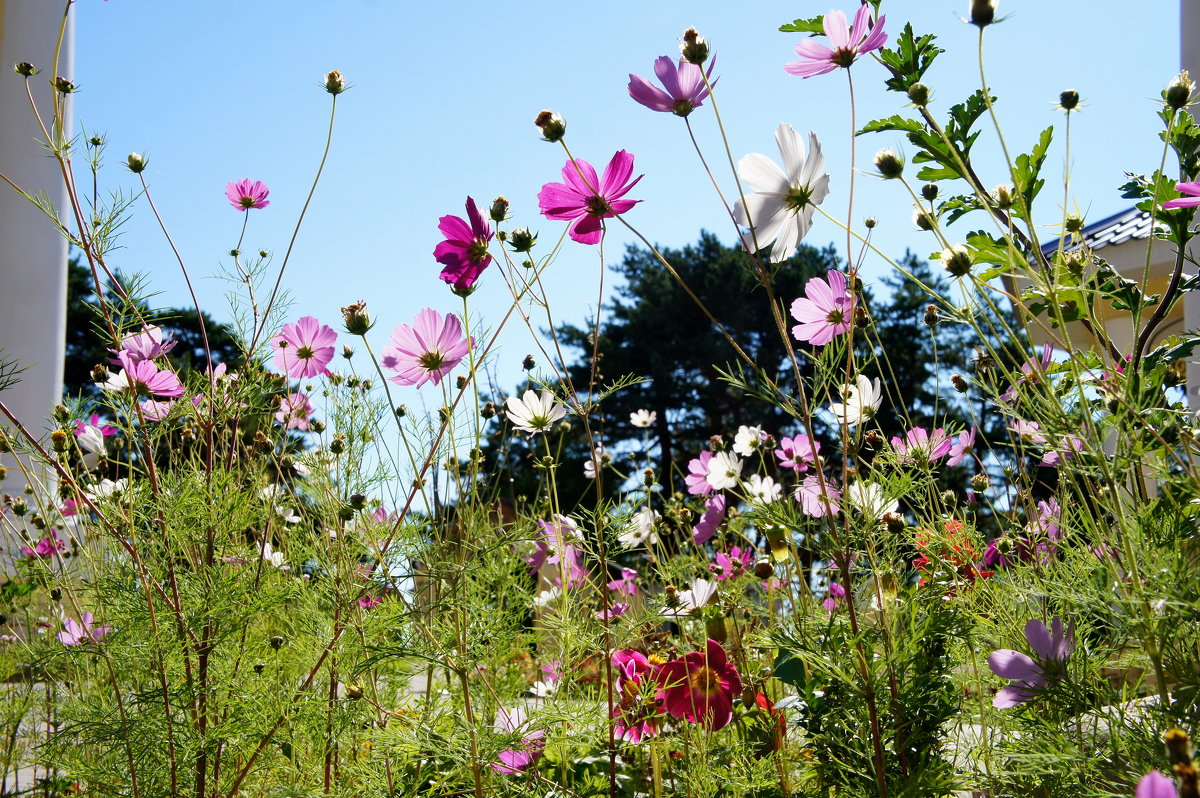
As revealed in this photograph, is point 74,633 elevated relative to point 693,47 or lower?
lower

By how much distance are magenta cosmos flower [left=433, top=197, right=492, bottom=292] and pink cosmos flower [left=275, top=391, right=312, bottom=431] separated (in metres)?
0.46

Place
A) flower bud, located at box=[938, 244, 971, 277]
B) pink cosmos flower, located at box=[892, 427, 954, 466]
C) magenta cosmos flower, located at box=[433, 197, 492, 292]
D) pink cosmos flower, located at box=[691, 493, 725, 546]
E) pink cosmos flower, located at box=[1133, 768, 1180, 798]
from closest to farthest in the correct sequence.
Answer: pink cosmos flower, located at box=[1133, 768, 1180, 798], flower bud, located at box=[938, 244, 971, 277], magenta cosmos flower, located at box=[433, 197, 492, 292], pink cosmos flower, located at box=[892, 427, 954, 466], pink cosmos flower, located at box=[691, 493, 725, 546]

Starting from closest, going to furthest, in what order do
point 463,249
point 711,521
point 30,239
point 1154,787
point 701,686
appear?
point 1154,787 → point 463,249 → point 701,686 → point 711,521 → point 30,239

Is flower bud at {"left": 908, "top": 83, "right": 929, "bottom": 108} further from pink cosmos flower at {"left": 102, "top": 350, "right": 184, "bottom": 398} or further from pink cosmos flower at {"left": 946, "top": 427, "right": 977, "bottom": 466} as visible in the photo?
pink cosmos flower at {"left": 102, "top": 350, "right": 184, "bottom": 398}

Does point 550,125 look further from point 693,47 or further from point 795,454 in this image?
Answer: point 795,454

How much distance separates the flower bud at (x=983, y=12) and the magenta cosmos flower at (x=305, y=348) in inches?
37.7

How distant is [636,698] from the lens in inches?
42.1

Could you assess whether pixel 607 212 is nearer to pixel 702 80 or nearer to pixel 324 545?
pixel 702 80

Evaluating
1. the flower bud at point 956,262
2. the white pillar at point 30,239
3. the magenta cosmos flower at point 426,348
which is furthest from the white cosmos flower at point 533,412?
the white pillar at point 30,239

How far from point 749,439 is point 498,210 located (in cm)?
67

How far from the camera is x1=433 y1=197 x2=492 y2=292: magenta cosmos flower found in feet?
2.98

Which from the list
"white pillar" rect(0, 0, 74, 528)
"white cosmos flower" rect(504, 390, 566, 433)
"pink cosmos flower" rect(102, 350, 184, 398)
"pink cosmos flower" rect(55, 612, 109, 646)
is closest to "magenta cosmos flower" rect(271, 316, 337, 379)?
"pink cosmos flower" rect(102, 350, 184, 398)

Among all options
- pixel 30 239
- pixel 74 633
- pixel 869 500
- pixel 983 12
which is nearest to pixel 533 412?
pixel 869 500

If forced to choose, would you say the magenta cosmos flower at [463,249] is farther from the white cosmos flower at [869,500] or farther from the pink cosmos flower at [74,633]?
the pink cosmos flower at [74,633]
